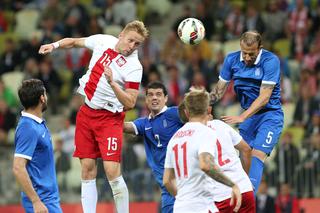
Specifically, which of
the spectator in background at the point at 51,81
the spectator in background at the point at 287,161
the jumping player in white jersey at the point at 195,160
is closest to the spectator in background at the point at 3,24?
the spectator in background at the point at 51,81

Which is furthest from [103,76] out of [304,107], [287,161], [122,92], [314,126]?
[304,107]

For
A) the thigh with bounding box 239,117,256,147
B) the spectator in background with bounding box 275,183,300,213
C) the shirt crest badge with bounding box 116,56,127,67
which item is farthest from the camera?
the spectator in background with bounding box 275,183,300,213

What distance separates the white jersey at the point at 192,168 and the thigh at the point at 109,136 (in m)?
2.37

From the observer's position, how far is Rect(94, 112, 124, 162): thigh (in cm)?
1309

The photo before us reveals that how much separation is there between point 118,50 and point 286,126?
8.84m

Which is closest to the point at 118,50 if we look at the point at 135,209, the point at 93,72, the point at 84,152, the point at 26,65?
the point at 93,72

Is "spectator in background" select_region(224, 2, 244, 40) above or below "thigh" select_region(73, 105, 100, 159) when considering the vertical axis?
above

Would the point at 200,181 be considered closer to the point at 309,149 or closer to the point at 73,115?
the point at 309,149

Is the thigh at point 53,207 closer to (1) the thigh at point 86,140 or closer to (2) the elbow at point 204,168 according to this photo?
(1) the thigh at point 86,140

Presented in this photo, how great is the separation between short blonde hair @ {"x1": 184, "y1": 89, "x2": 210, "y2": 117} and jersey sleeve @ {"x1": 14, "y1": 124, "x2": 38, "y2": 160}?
1.86 metres

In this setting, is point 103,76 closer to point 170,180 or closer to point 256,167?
point 256,167

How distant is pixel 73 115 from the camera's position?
22375mm

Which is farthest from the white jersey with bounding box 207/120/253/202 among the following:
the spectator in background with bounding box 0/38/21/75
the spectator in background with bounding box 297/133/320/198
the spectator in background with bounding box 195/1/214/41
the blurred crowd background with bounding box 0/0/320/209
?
the spectator in background with bounding box 0/38/21/75

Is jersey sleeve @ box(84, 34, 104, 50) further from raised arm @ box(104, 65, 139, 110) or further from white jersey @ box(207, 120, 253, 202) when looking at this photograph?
white jersey @ box(207, 120, 253, 202)
